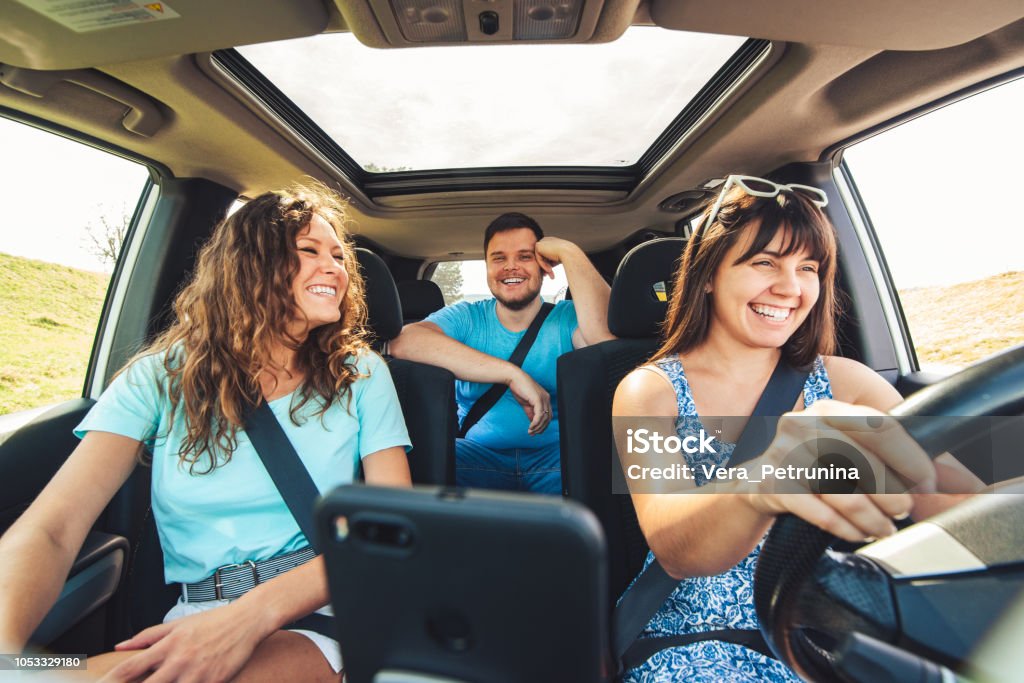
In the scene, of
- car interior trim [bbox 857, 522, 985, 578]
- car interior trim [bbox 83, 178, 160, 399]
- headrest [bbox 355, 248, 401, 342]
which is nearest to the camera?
car interior trim [bbox 857, 522, 985, 578]

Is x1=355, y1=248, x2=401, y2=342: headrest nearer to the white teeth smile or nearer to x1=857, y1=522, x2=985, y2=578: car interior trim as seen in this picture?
the white teeth smile

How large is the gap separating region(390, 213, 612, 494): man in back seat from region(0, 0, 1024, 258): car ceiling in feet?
2.74

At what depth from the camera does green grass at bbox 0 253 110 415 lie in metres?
1.63

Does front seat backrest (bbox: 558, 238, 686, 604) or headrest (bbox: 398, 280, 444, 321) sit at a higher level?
headrest (bbox: 398, 280, 444, 321)

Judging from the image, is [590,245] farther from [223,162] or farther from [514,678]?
[514,678]

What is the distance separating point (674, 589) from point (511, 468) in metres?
1.13

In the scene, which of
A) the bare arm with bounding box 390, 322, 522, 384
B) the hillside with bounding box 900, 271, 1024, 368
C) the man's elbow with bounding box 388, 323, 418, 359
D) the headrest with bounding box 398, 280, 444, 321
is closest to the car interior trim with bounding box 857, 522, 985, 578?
the hillside with bounding box 900, 271, 1024, 368

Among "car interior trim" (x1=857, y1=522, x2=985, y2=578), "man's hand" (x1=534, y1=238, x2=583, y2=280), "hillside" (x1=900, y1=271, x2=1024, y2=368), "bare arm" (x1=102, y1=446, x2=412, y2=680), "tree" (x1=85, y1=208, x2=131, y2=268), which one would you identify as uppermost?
"tree" (x1=85, y1=208, x2=131, y2=268)

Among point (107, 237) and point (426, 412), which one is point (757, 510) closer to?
point (426, 412)

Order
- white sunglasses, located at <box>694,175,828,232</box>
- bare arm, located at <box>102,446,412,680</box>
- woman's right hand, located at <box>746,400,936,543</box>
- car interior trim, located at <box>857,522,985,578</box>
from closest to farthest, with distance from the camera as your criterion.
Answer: woman's right hand, located at <box>746,400,936,543</box> < car interior trim, located at <box>857,522,985,578</box> < bare arm, located at <box>102,446,412,680</box> < white sunglasses, located at <box>694,175,828,232</box>

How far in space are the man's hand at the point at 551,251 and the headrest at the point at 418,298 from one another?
168 cm

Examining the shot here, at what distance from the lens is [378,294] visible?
5.86 ft

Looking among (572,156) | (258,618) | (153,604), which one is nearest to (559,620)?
(258,618)

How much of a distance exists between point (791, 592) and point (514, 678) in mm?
302
